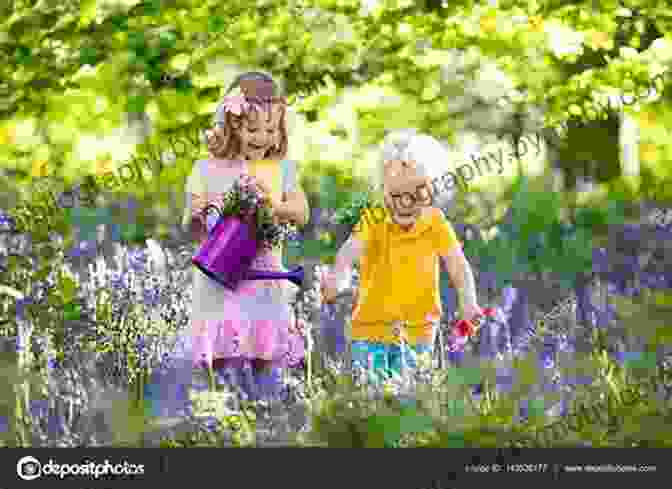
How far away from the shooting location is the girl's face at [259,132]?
4844mm

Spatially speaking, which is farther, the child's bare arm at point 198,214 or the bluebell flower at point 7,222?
the bluebell flower at point 7,222

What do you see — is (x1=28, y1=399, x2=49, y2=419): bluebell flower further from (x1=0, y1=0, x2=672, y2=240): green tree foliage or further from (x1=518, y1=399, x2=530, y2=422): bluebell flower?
(x1=518, y1=399, x2=530, y2=422): bluebell flower

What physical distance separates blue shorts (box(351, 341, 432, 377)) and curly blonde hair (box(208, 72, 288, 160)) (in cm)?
81

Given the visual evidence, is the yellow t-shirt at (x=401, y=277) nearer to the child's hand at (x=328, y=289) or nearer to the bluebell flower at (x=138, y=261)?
the child's hand at (x=328, y=289)

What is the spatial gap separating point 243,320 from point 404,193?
2.55 feet

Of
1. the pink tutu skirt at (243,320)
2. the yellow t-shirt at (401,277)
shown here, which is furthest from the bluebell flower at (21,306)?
the yellow t-shirt at (401,277)

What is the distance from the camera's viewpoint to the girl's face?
4.84 metres

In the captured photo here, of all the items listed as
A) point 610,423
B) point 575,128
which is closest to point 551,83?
point 575,128

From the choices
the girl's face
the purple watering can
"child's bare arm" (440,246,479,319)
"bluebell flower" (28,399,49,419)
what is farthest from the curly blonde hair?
"bluebell flower" (28,399,49,419)

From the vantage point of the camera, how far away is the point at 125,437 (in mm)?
4898

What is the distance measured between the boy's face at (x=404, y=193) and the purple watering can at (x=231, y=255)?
0.48 meters

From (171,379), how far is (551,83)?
1910 millimetres

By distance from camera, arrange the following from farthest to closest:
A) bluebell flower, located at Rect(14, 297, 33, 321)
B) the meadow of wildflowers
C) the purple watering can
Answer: bluebell flower, located at Rect(14, 297, 33, 321)
the meadow of wildflowers
the purple watering can

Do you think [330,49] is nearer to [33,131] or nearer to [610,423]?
[33,131]
